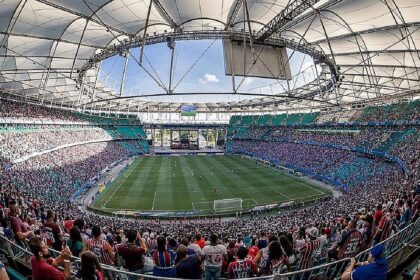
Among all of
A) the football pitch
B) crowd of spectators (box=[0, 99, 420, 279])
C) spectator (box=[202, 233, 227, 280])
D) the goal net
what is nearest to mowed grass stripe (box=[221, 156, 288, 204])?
the football pitch

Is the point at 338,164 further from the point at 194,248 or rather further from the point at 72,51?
the point at 194,248

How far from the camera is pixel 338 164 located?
4106cm

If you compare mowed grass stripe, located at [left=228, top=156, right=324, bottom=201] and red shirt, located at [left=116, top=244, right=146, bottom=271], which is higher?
red shirt, located at [left=116, top=244, right=146, bottom=271]

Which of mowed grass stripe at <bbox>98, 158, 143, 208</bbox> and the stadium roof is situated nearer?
the stadium roof

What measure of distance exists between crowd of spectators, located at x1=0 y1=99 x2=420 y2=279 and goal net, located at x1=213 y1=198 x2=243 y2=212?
2410 millimetres

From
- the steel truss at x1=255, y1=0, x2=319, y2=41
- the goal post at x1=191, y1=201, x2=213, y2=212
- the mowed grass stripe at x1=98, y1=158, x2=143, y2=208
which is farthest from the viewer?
the mowed grass stripe at x1=98, y1=158, x2=143, y2=208

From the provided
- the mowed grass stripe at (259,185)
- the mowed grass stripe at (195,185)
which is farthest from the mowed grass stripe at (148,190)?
the mowed grass stripe at (259,185)

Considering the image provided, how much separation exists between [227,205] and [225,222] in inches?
204

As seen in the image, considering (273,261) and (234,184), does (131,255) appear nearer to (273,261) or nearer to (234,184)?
(273,261)

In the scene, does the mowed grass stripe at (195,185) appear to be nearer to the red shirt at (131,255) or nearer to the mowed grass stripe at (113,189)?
the mowed grass stripe at (113,189)

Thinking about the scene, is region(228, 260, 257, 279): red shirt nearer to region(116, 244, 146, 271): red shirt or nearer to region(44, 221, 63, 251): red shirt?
region(116, 244, 146, 271): red shirt

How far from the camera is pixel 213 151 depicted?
7706cm

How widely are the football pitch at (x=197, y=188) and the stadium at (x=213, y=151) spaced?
1.05 feet

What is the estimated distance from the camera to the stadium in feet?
18.8
